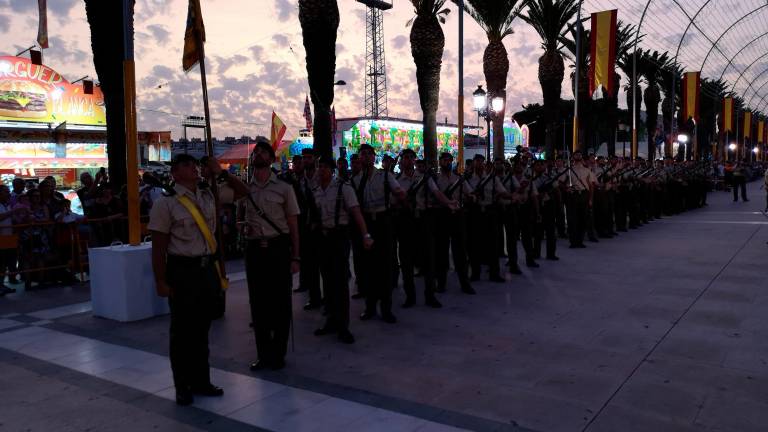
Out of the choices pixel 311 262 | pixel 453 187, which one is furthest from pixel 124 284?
pixel 453 187

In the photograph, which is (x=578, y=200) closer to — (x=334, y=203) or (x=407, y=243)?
(x=407, y=243)

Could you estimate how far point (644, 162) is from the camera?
1852 centimetres

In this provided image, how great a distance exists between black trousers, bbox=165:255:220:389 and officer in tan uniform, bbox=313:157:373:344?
1.74m

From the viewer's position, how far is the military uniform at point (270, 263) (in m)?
5.50

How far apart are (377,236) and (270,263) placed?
6.58 ft

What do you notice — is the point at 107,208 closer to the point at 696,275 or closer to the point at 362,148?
the point at 362,148

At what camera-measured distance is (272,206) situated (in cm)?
548

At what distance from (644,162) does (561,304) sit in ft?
40.9

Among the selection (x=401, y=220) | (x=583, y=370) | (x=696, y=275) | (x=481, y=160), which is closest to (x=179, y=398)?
(x=583, y=370)

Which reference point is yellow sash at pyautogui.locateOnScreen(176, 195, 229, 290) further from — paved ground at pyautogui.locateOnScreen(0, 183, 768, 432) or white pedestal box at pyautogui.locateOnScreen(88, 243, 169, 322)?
white pedestal box at pyautogui.locateOnScreen(88, 243, 169, 322)

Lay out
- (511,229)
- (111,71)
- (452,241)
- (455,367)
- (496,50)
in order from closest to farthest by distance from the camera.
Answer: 1. (455,367)
2. (452,241)
3. (511,229)
4. (111,71)
5. (496,50)

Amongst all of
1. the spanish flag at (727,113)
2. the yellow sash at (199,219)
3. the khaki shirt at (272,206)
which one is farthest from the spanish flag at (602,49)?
the spanish flag at (727,113)

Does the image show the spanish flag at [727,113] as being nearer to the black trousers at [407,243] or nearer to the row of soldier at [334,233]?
the row of soldier at [334,233]

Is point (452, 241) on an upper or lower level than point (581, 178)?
lower
